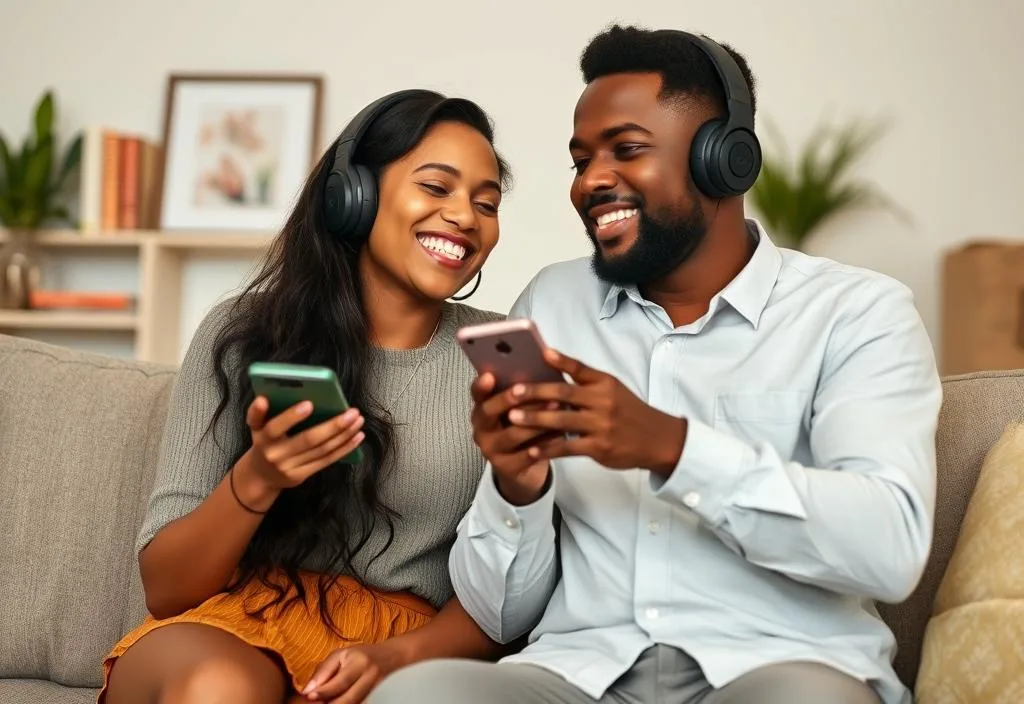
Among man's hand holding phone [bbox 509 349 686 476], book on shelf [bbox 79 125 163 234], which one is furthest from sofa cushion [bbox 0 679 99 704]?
book on shelf [bbox 79 125 163 234]

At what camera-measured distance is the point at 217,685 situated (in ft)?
4.48

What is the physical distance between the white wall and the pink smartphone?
324 cm

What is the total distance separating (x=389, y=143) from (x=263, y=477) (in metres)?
0.60

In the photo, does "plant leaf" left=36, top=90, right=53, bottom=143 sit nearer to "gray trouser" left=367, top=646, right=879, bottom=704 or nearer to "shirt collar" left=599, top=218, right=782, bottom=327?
"shirt collar" left=599, top=218, right=782, bottom=327

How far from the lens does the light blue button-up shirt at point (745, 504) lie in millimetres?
1284

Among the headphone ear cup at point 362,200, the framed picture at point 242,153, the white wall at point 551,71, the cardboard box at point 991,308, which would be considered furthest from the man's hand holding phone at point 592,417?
the framed picture at point 242,153

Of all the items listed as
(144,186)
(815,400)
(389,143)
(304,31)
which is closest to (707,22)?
(304,31)

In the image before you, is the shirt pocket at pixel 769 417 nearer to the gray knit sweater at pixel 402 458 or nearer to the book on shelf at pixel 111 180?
the gray knit sweater at pixel 402 458

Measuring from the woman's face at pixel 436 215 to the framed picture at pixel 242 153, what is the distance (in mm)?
2796

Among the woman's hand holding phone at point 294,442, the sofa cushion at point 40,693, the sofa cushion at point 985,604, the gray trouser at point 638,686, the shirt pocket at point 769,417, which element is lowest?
the sofa cushion at point 40,693

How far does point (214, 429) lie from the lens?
5.37ft

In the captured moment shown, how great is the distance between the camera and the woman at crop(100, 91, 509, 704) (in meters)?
1.45

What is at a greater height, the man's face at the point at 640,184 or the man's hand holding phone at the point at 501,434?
the man's face at the point at 640,184

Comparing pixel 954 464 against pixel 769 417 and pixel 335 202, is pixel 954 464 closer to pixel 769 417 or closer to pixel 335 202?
pixel 769 417
